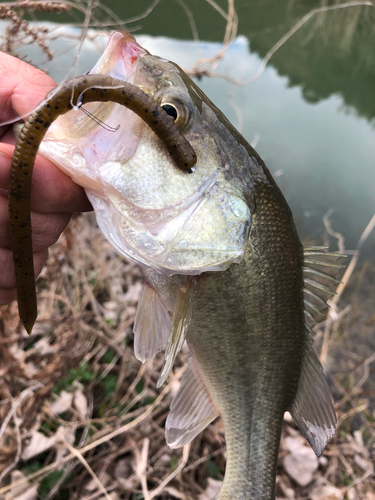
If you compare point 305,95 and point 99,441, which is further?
point 305,95

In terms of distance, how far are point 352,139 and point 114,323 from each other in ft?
19.1

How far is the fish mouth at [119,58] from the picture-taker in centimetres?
95

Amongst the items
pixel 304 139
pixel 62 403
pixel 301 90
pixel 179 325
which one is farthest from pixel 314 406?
pixel 301 90

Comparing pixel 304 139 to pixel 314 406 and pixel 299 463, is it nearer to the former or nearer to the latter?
pixel 299 463

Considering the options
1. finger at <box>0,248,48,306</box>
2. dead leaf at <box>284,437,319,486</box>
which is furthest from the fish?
dead leaf at <box>284,437,319,486</box>

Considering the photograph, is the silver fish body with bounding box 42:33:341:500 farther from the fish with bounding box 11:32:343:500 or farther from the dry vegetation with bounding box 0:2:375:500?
the dry vegetation with bounding box 0:2:375:500

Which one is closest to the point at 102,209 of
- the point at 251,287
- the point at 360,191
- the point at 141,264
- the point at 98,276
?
the point at 141,264

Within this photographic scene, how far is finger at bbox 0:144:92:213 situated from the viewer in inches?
37.3

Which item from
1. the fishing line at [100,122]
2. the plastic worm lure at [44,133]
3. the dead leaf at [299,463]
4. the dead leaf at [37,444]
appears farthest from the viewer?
the dead leaf at [299,463]

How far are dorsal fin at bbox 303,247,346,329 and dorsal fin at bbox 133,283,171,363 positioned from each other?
64 cm

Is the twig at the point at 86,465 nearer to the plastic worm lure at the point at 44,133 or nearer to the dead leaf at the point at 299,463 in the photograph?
the dead leaf at the point at 299,463

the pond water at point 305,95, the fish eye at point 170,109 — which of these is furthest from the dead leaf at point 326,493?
the fish eye at point 170,109

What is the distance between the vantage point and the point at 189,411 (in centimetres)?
153

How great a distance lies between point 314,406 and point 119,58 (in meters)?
1.60
